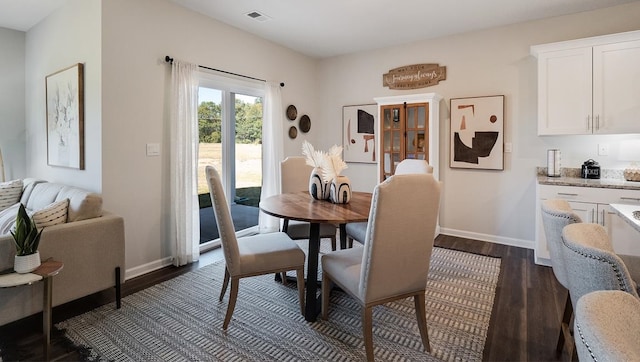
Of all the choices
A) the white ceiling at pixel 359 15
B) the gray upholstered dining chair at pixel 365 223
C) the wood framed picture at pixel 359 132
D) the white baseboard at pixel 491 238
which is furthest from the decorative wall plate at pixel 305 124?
the white baseboard at pixel 491 238

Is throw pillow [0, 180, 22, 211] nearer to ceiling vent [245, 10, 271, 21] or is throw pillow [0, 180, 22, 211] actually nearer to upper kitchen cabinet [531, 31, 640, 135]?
ceiling vent [245, 10, 271, 21]

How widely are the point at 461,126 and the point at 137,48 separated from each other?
376cm

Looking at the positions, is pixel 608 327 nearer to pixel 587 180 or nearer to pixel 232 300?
pixel 232 300

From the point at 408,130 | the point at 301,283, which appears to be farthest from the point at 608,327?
the point at 408,130

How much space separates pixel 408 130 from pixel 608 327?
3.93 meters

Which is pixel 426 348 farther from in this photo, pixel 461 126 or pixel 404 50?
pixel 404 50

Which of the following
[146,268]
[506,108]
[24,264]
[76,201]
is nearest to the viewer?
[24,264]

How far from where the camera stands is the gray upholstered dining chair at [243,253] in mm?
2111

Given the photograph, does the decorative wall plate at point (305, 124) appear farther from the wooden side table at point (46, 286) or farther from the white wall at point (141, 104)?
the wooden side table at point (46, 286)

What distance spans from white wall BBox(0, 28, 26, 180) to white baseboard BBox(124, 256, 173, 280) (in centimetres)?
255

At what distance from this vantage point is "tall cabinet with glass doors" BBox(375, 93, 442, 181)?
420cm

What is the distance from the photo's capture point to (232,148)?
168 inches

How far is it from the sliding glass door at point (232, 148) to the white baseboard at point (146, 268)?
53cm

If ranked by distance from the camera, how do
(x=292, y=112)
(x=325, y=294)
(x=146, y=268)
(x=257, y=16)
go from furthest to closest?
1. (x=292, y=112)
2. (x=257, y=16)
3. (x=146, y=268)
4. (x=325, y=294)
